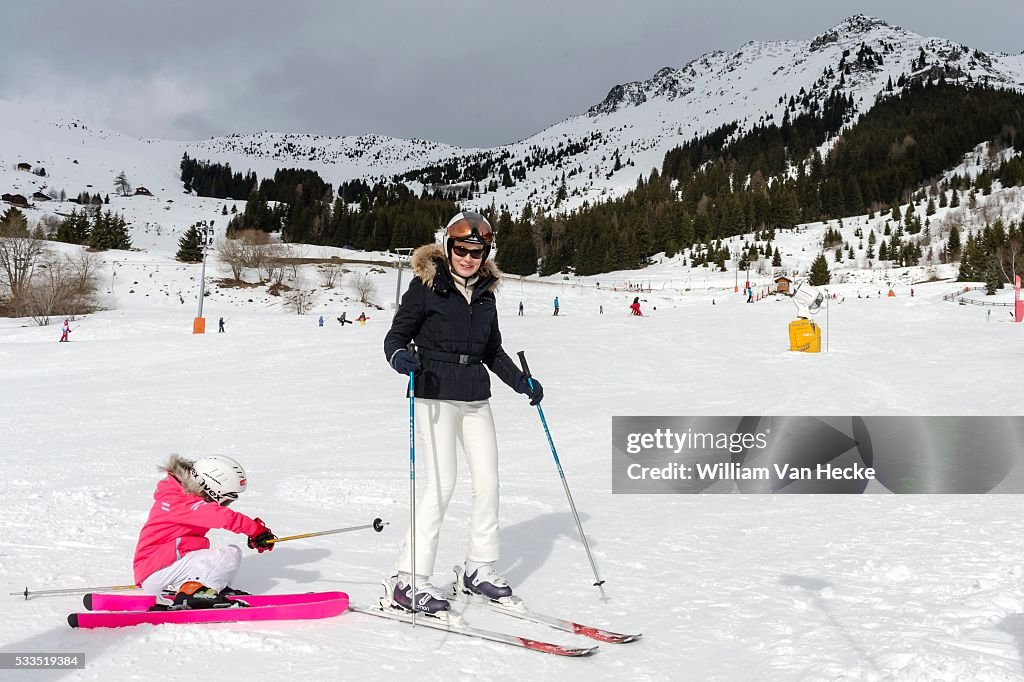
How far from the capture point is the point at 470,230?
3.49 metres

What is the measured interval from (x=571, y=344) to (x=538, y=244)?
9904 centimetres

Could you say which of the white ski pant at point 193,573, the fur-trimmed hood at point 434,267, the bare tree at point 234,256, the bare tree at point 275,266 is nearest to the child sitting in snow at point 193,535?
the white ski pant at point 193,573

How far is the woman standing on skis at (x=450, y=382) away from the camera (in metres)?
3.42

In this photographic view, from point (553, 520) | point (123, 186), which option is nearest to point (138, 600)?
point (553, 520)

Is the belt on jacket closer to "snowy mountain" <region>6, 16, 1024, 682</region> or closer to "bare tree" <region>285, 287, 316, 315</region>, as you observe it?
"snowy mountain" <region>6, 16, 1024, 682</region>

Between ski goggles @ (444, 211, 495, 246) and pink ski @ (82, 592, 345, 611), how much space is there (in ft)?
6.20

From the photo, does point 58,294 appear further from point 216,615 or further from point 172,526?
point 216,615

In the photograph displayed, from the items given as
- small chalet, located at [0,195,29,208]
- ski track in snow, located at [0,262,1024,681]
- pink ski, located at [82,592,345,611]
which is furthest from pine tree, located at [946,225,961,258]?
small chalet, located at [0,195,29,208]

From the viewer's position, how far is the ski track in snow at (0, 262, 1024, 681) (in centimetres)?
290

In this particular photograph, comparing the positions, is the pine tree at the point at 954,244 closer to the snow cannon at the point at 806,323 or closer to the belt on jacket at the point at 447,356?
the snow cannon at the point at 806,323

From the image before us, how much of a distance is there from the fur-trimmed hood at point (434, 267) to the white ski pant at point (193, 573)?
66.2 inches

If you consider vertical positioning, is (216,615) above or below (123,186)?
below

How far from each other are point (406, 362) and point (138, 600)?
5.48 feet

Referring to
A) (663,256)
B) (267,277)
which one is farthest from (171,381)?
(663,256)
